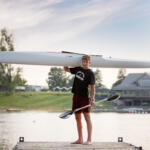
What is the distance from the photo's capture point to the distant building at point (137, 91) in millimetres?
62731

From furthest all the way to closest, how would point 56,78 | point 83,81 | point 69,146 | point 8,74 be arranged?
point 56,78 < point 8,74 < point 83,81 < point 69,146

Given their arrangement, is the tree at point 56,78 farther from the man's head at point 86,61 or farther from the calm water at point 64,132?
the man's head at point 86,61

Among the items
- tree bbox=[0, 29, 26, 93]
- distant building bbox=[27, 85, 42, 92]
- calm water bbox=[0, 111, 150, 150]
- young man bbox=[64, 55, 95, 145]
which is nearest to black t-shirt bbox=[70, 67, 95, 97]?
young man bbox=[64, 55, 95, 145]

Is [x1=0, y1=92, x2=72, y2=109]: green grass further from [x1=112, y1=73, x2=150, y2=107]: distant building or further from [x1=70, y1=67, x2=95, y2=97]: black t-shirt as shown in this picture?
[x1=70, y1=67, x2=95, y2=97]: black t-shirt

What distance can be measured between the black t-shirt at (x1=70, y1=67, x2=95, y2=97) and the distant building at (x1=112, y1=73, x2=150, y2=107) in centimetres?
5529

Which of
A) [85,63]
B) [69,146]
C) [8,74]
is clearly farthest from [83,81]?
[8,74]

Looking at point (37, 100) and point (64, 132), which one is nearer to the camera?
point (64, 132)

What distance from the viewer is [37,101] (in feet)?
204

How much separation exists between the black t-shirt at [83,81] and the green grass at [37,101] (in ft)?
163

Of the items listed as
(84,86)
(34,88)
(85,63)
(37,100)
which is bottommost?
(37,100)

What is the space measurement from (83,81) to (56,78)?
8164 centimetres

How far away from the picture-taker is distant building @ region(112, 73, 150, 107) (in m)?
62.7

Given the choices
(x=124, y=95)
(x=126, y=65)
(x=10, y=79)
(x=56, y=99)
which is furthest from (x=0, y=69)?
(x=126, y=65)

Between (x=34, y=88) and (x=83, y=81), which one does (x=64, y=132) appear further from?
(x=34, y=88)
